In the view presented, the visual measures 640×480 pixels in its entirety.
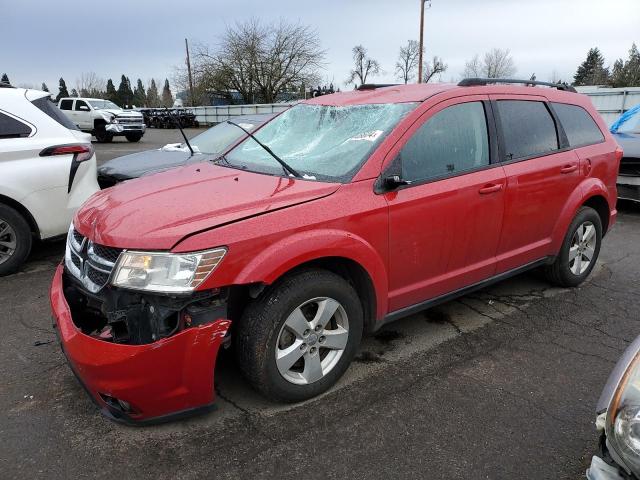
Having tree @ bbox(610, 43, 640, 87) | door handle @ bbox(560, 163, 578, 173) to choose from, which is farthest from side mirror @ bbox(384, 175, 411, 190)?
tree @ bbox(610, 43, 640, 87)

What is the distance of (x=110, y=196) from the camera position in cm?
300

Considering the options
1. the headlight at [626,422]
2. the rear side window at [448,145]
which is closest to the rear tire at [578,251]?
the rear side window at [448,145]

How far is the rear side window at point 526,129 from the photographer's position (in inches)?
143

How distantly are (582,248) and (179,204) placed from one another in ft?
11.8

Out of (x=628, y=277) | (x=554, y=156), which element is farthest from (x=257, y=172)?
(x=628, y=277)

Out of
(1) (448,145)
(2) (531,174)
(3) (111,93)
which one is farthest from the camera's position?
(3) (111,93)

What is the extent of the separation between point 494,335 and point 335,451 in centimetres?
173

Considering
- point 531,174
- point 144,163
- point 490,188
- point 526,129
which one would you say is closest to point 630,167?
point 526,129

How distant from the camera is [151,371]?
2256 mm

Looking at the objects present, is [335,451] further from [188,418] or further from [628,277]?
[628,277]

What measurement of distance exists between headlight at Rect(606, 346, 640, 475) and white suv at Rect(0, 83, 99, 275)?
4871 millimetres

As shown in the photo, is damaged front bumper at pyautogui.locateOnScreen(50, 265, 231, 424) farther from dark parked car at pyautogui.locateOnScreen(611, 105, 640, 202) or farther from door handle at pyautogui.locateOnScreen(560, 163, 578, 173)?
dark parked car at pyautogui.locateOnScreen(611, 105, 640, 202)

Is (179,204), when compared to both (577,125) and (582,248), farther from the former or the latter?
(582,248)

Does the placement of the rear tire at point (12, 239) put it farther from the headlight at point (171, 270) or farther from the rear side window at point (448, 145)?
the rear side window at point (448, 145)
